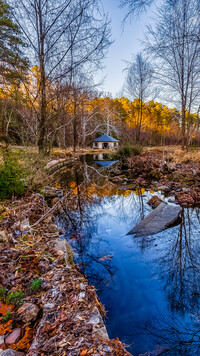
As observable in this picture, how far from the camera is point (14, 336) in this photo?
150 cm

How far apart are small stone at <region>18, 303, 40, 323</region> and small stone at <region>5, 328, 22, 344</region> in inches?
4.3

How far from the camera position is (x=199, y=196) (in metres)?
6.68

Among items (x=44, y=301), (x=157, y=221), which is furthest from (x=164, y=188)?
(x=44, y=301)

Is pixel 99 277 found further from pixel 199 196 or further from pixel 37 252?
pixel 199 196

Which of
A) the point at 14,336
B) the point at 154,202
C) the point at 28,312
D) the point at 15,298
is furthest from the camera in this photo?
the point at 154,202

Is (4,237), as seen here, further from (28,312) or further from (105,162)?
(105,162)

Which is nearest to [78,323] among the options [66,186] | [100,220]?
[100,220]

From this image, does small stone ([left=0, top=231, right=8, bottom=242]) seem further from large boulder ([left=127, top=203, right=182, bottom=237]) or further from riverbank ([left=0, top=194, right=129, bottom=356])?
large boulder ([left=127, top=203, right=182, bottom=237])

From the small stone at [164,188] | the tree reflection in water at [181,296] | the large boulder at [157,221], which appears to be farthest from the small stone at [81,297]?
the small stone at [164,188]

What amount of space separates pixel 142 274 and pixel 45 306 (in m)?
2.10

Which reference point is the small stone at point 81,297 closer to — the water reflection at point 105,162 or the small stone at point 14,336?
the small stone at point 14,336

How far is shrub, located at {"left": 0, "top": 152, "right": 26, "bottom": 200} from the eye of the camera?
16.1ft

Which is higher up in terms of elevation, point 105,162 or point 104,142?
point 104,142

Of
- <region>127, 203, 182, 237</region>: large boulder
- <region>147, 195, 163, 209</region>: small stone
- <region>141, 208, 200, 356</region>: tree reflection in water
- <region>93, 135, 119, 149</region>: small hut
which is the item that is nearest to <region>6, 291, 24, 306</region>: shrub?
<region>141, 208, 200, 356</region>: tree reflection in water
